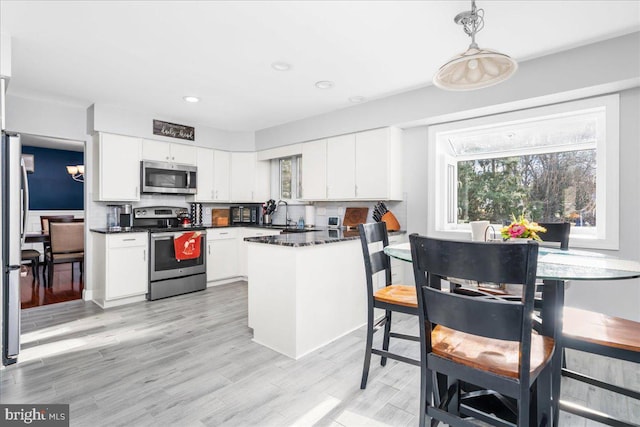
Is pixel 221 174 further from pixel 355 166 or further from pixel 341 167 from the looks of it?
pixel 355 166

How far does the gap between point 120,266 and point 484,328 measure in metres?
3.95

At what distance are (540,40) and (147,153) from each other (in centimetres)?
443

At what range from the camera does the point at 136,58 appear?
2729 mm

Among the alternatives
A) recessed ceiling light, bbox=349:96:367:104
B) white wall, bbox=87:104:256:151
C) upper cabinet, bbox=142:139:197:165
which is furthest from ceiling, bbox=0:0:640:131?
upper cabinet, bbox=142:139:197:165

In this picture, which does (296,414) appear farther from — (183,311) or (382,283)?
(183,311)

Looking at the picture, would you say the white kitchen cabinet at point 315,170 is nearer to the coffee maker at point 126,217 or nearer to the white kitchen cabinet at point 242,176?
the white kitchen cabinet at point 242,176

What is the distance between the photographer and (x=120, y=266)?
3.79 m

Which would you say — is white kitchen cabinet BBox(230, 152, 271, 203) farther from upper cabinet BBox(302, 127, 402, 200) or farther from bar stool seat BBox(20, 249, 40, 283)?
bar stool seat BBox(20, 249, 40, 283)

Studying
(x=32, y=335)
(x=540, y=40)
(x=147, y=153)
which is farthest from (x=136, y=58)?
(x=540, y=40)

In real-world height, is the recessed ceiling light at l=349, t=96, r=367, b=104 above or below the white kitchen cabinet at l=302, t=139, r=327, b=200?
above

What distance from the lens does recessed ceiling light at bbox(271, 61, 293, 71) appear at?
9.36ft

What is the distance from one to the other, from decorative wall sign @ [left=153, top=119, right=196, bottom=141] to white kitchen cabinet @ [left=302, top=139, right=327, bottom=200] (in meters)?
1.71

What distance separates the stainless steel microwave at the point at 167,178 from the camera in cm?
427

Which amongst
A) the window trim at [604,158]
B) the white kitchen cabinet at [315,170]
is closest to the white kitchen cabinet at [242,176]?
the white kitchen cabinet at [315,170]
